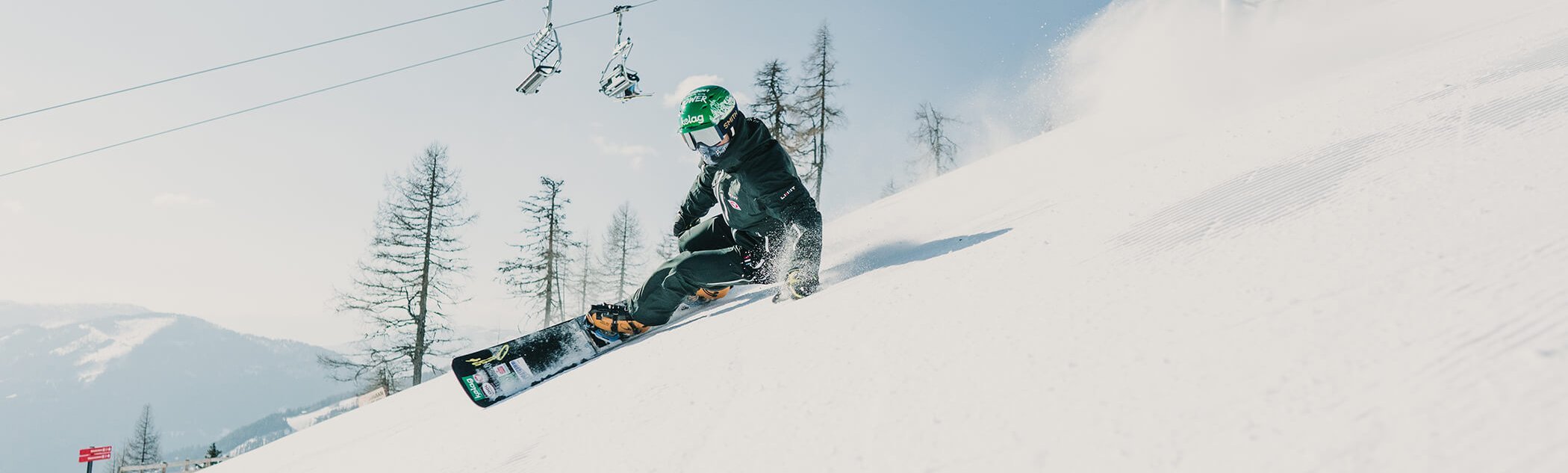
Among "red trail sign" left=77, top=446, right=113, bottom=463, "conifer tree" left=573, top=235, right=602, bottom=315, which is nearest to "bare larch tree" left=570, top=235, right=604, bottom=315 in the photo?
"conifer tree" left=573, top=235, right=602, bottom=315

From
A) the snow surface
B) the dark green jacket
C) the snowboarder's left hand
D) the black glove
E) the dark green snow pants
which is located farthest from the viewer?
the snow surface

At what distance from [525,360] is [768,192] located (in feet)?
6.56

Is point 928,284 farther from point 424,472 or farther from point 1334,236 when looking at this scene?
point 424,472

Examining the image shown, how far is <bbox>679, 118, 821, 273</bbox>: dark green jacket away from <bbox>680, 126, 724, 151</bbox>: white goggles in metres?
0.11

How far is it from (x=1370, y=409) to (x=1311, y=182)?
202 centimetres

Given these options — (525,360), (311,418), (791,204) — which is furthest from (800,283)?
(311,418)

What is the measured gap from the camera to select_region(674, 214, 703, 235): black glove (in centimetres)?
542

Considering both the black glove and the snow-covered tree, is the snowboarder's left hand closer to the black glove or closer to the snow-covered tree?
the black glove

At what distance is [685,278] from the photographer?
479cm

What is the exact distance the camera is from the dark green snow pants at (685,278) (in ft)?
15.7

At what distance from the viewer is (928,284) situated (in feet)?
10.4

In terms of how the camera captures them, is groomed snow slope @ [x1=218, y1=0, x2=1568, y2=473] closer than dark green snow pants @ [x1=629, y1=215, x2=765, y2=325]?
Yes

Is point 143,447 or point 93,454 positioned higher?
point 143,447

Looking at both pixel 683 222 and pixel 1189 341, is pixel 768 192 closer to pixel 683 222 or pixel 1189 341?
pixel 683 222
